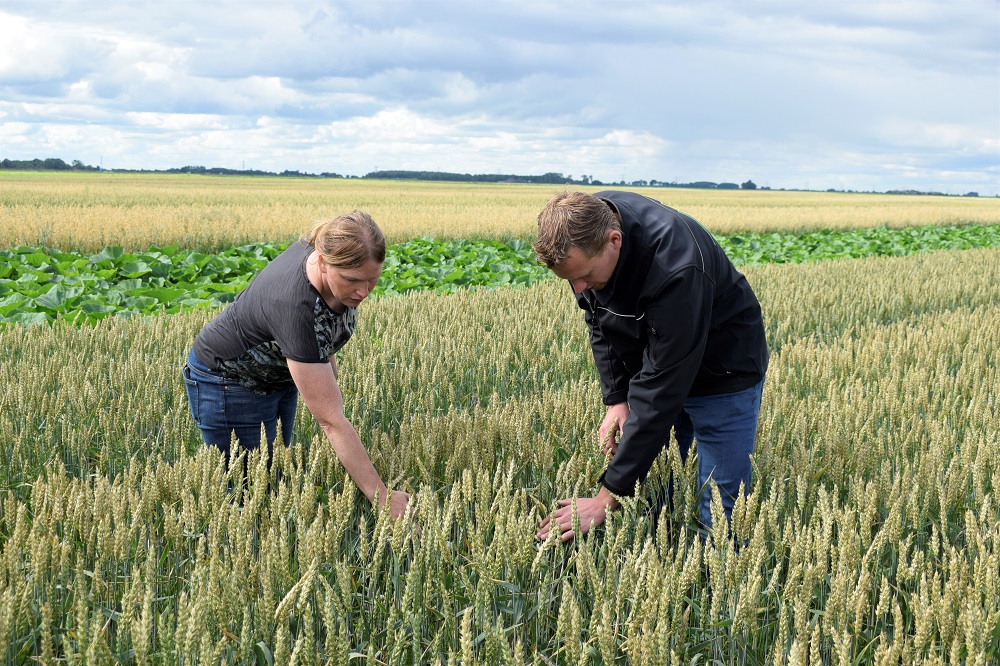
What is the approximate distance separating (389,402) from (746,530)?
2.40 m

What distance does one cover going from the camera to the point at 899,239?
2339 cm

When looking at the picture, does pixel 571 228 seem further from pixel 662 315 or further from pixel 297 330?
pixel 297 330

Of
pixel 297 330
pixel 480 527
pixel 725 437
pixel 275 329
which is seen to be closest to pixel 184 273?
pixel 275 329

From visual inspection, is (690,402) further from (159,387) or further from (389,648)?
(159,387)

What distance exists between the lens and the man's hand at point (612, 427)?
3073 mm

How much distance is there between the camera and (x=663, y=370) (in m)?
2.44

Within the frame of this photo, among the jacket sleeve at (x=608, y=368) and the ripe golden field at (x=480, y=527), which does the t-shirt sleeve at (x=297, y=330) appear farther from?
the jacket sleeve at (x=608, y=368)

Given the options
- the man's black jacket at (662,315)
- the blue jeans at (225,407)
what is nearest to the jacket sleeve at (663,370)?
the man's black jacket at (662,315)

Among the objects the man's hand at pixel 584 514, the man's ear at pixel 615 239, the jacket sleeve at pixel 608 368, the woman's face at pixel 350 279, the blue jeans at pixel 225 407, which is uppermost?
the man's ear at pixel 615 239

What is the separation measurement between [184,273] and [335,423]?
33.1 feet

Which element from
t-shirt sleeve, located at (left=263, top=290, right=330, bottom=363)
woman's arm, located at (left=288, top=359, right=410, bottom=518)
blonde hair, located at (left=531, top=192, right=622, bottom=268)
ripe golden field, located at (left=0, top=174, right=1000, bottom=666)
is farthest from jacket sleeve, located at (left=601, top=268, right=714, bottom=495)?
t-shirt sleeve, located at (left=263, top=290, right=330, bottom=363)

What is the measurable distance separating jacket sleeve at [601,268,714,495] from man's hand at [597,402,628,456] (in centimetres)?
47

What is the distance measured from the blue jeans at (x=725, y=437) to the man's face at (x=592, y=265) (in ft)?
2.51

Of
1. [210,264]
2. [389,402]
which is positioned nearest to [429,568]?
[389,402]
